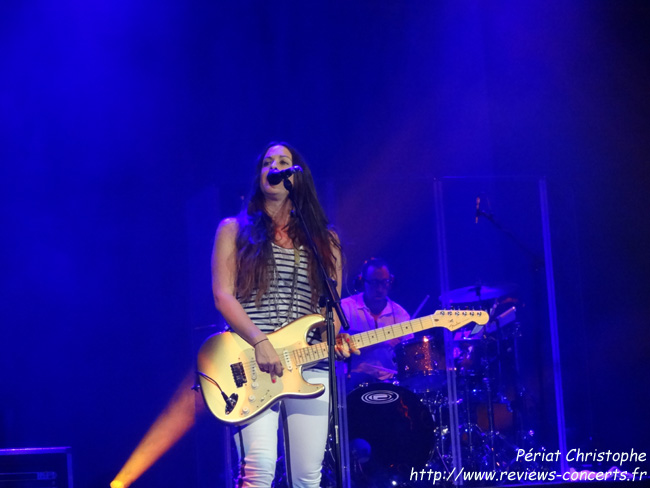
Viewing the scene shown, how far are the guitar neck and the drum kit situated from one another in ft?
5.73

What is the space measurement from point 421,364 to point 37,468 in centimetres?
317

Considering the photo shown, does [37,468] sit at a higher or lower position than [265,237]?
lower

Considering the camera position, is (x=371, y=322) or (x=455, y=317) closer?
(x=455, y=317)

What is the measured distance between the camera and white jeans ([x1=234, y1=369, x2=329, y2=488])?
2.98 meters

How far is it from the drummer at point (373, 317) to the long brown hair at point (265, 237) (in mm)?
2445

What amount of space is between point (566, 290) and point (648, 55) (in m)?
2.13

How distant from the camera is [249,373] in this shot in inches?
124

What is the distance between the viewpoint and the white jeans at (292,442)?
2.98 m

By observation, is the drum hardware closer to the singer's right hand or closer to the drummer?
the drummer

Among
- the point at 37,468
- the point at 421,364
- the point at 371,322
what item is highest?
the point at 371,322

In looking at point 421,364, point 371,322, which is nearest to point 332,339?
point 421,364

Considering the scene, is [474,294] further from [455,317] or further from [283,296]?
[283,296]

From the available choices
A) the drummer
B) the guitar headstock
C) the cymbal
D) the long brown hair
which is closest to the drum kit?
the cymbal

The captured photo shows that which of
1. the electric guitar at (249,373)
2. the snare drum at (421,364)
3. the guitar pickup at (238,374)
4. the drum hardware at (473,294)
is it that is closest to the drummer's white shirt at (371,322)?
the snare drum at (421,364)
